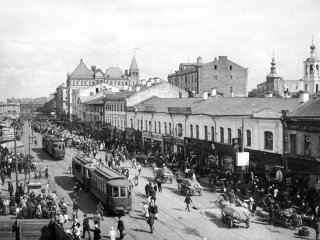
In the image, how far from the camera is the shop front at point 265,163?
33969mm

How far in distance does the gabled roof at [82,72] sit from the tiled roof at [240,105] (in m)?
112

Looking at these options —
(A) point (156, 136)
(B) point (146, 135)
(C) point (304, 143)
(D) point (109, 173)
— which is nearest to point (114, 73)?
(B) point (146, 135)

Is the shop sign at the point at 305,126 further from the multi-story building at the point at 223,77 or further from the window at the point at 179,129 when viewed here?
the multi-story building at the point at 223,77

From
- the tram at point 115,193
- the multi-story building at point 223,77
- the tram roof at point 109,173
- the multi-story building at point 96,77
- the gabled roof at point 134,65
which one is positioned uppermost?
the gabled roof at point 134,65

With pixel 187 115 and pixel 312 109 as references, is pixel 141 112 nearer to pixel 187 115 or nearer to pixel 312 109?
pixel 187 115

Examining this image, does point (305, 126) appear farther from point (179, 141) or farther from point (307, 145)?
point (179, 141)

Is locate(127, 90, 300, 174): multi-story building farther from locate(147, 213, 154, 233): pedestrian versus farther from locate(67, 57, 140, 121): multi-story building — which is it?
locate(67, 57, 140, 121): multi-story building

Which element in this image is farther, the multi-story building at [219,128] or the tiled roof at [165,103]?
the tiled roof at [165,103]

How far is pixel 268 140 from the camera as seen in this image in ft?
116

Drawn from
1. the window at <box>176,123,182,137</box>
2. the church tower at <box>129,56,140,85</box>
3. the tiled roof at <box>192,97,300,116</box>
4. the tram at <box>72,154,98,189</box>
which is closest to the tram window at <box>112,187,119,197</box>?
the tram at <box>72,154,98,189</box>

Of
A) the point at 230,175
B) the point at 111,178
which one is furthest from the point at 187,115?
the point at 111,178

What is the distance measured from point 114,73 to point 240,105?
13570cm

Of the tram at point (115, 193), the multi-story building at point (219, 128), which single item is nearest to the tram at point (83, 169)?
the tram at point (115, 193)

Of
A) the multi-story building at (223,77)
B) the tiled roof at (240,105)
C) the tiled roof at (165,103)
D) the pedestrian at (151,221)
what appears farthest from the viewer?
the multi-story building at (223,77)
